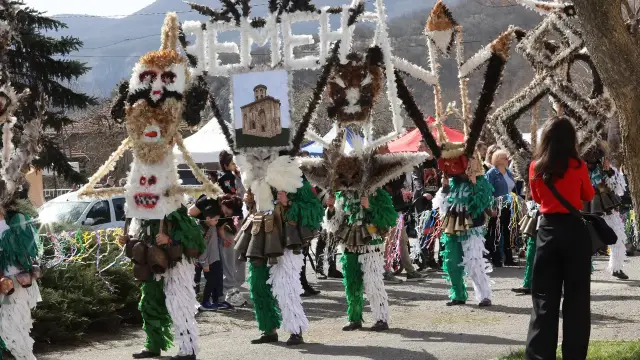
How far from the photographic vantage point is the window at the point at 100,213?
1422 centimetres

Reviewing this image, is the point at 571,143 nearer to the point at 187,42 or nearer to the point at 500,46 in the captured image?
the point at 500,46

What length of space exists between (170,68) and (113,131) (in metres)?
27.0

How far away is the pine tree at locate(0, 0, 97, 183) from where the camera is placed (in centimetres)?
1958

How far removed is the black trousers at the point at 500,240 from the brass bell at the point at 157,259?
7.89 meters

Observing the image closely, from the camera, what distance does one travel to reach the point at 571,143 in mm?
6645

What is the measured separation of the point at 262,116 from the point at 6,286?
8.95ft

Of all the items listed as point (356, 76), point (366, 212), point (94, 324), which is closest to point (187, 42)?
point (356, 76)

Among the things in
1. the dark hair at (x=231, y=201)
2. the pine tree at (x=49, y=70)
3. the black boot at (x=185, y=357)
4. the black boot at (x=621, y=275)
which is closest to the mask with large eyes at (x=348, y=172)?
the dark hair at (x=231, y=201)

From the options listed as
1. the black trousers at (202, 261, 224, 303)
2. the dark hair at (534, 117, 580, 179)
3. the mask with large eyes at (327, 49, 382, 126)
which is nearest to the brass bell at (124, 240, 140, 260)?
the mask with large eyes at (327, 49, 382, 126)

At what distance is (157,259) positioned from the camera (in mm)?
7270

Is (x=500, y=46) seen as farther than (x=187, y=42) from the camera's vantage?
Yes

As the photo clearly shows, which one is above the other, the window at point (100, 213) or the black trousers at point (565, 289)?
the window at point (100, 213)

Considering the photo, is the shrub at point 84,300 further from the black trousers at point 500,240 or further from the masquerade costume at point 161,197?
the black trousers at point 500,240

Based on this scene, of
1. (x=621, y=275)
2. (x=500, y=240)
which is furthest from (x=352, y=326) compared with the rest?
(x=500, y=240)
